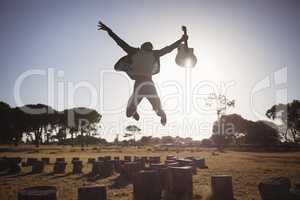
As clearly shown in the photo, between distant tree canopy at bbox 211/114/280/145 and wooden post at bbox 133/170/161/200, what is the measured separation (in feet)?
196

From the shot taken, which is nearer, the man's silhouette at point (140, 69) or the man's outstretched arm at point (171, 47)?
the man's silhouette at point (140, 69)

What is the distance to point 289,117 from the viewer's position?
69.6 meters

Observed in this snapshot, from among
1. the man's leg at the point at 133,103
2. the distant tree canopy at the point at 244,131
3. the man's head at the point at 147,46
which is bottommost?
the distant tree canopy at the point at 244,131

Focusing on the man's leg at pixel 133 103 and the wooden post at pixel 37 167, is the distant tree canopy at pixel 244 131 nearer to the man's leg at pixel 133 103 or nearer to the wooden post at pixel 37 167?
the wooden post at pixel 37 167

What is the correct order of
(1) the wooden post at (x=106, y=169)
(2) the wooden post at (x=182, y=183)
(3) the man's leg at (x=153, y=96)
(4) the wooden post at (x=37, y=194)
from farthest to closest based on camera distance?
(1) the wooden post at (x=106, y=169) → (2) the wooden post at (x=182, y=183) → (4) the wooden post at (x=37, y=194) → (3) the man's leg at (x=153, y=96)

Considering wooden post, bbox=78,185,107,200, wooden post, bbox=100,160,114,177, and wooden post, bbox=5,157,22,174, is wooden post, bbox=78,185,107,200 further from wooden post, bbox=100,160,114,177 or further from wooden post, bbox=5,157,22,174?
wooden post, bbox=5,157,22,174

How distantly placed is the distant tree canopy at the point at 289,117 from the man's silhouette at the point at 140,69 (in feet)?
227

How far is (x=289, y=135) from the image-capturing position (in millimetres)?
73500

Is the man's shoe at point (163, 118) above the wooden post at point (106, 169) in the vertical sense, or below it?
above

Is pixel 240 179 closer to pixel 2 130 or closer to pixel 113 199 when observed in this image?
pixel 113 199

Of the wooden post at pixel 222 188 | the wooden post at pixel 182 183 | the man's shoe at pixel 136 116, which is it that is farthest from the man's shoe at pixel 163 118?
the wooden post at pixel 222 188

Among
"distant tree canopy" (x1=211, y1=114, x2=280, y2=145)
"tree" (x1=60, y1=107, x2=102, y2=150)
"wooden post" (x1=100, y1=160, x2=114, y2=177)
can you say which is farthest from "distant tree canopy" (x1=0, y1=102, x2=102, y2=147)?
"wooden post" (x1=100, y1=160, x2=114, y2=177)

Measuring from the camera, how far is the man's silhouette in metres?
5.62

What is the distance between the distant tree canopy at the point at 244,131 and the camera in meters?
74.1
